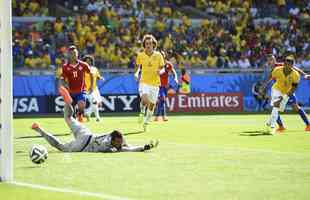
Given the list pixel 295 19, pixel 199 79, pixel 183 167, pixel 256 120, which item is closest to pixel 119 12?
pixel 199 79

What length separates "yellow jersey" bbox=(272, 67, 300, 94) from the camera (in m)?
22.6

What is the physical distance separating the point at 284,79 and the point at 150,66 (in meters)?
3.92

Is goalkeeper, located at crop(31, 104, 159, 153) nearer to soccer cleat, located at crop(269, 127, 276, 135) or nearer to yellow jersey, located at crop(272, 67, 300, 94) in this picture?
soccer cleat, located at crop(269, 127, 276, 135)

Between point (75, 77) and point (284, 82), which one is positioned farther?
point (284, 82)

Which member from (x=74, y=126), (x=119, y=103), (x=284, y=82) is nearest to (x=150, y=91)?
(x=284, y=82)

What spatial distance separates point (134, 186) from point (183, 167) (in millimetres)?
2430

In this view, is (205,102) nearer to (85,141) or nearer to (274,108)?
(274,108)

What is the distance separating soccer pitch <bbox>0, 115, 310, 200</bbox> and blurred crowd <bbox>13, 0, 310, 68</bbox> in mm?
17486

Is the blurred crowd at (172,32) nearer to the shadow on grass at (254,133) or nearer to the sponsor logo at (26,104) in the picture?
the sponsor logo at (26,104)

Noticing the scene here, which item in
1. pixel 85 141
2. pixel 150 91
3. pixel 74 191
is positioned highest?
pixel 150 91

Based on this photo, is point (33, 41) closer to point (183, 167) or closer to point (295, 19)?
point (295, 19)

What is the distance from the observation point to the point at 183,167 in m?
13.0

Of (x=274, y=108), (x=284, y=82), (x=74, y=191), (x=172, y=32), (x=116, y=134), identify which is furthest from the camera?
(x=172, y=32)

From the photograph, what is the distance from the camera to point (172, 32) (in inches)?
1618
